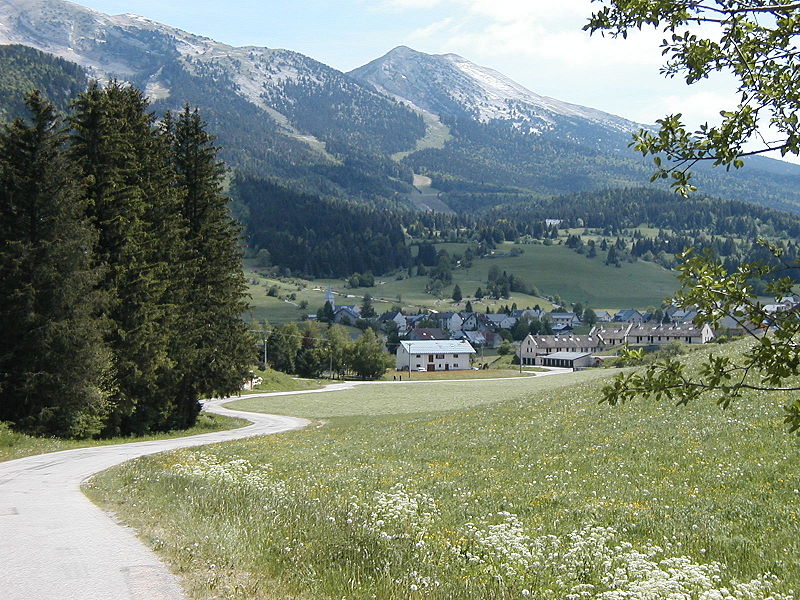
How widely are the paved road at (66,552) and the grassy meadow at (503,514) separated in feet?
1.47

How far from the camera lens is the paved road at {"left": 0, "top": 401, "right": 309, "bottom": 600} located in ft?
31.0

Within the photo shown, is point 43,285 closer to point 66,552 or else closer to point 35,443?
point 35,443

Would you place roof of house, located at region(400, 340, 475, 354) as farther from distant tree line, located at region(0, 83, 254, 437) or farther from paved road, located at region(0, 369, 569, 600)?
paved road, located at region(0, 369, 569, 600)

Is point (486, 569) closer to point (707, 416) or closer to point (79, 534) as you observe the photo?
point (79, 534)

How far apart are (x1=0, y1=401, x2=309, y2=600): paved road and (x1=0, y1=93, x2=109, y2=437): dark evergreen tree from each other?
449 inches

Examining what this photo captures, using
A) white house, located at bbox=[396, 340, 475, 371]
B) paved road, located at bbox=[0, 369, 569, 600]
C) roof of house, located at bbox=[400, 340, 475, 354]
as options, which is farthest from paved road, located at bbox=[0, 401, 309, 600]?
white house, located at bbox=[396, 340, 475, 371]

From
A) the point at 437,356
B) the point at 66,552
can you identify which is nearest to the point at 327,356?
the point at 437,356

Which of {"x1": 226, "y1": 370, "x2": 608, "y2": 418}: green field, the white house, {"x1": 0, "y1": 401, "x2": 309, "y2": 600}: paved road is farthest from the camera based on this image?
the white house

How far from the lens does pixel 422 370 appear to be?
627 feet

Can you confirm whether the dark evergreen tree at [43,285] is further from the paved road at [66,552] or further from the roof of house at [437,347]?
the roof of house at [437,347]

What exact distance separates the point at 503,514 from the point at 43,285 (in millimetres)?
25238

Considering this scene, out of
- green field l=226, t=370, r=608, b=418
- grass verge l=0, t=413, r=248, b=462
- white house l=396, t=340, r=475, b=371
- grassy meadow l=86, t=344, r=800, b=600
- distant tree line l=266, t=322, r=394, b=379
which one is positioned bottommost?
white house l=396, t=340, r=475, b=371

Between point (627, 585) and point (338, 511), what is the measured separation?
6.44 metres

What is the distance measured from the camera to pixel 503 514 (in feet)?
48.8
